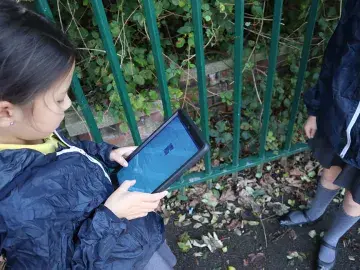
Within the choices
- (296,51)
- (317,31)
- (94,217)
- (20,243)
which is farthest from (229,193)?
Result: (20,243)

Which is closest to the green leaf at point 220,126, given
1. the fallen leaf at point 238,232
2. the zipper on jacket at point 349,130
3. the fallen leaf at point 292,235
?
the fallen leaf at point 238,232

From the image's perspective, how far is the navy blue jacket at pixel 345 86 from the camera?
122 centimetres

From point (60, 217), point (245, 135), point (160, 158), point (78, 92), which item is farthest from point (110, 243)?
point (245, 135)

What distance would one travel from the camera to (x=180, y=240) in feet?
7.00

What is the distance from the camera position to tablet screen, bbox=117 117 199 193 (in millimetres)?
1204

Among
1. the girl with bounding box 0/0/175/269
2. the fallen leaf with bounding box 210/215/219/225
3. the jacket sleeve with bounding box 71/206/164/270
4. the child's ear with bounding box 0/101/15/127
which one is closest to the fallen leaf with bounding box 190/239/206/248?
the fallen leaf with bounding box 210/215/219/225

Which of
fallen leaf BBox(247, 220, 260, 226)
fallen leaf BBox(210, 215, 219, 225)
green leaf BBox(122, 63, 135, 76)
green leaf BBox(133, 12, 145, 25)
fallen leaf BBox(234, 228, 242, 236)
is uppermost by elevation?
green leaf BBox(133, 12, 145, 25)

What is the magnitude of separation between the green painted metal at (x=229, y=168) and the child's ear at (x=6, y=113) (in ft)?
4.35

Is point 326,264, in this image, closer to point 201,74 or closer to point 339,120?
point 339,120

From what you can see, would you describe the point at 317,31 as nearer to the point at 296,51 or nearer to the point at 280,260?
the point at 296,51

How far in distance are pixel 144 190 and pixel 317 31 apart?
1514 millimetres

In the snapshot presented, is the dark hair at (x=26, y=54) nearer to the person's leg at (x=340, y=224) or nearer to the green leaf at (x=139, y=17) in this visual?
the green leaf at (x=139, y=17)

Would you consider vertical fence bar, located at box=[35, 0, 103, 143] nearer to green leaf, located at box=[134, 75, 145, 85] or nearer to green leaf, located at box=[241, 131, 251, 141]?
green leaf, located at box=[134, 75, 145, 85]

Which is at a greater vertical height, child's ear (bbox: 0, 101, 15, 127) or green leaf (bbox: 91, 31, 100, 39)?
child's ear (bbox: 0, 101, 15, 127)
